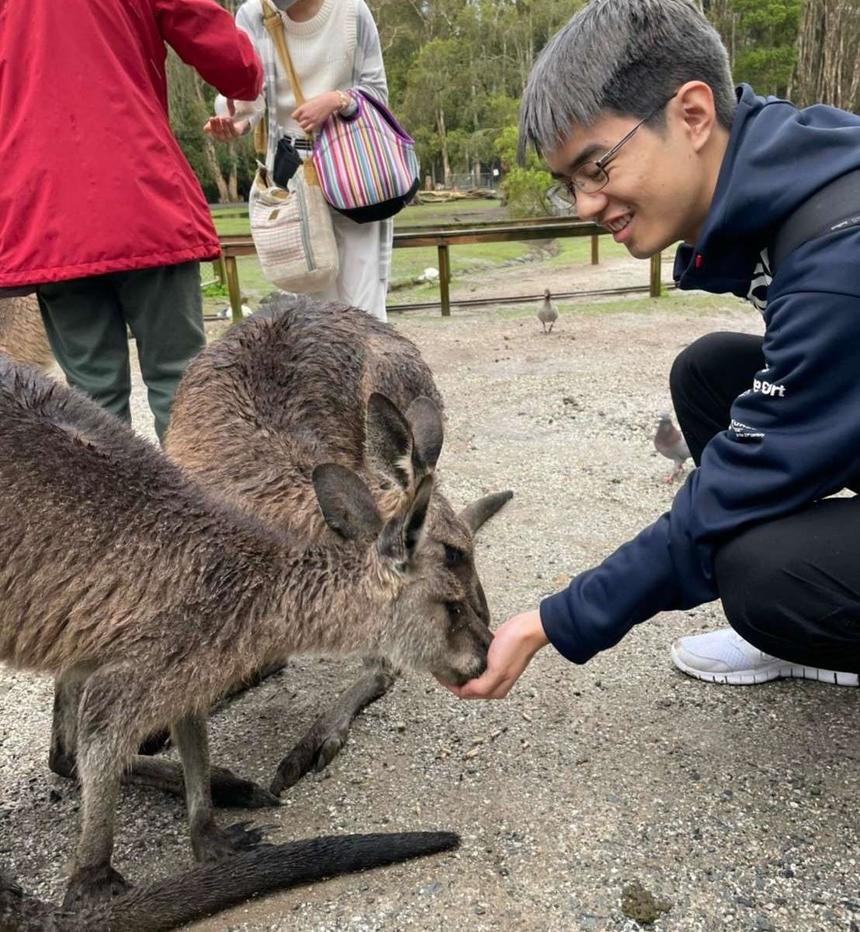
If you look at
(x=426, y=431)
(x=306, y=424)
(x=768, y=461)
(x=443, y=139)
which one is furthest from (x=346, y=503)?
(x=443, y=139)

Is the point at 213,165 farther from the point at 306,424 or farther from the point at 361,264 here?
the point at 306,424

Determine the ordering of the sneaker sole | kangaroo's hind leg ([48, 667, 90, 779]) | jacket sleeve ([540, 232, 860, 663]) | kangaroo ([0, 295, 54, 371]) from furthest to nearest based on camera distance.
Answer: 1. kangaroo ([0, 295, 54, 371])
2. the sneaker sole
3. kangaroo's hind leg ([48, 667, 90, 779])
4. jacket sleeve ([540, 232, 860, 663])

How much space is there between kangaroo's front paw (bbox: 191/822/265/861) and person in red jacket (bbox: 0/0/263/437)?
4.50ft

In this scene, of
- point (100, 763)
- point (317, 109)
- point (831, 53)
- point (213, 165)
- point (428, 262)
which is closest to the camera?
point (100, 763)

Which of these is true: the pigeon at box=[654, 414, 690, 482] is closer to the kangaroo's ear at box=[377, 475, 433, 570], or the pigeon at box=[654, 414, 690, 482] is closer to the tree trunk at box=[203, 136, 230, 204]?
the kangaroo's ear at box=[377, 475, 433, 570]

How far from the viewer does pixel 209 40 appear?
2.51 m

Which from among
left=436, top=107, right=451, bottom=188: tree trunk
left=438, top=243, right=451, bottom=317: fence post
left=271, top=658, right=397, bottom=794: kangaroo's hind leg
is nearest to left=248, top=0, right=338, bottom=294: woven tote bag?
left=271, top=658, right=397, bottom=794: kangaroo's hind leg

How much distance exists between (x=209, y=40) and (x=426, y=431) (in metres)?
1.34

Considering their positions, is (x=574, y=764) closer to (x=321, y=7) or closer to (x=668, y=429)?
(x=668, y=429)

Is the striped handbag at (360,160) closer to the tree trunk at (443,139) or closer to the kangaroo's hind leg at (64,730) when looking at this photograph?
the kangaroo's hind leg at (64,730)

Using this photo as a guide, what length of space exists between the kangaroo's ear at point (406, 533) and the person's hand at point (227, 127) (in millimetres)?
1915

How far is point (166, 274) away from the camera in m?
Answer: 2.55

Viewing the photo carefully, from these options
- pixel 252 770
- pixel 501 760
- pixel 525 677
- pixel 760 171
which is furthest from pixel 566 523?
pixel 760 171

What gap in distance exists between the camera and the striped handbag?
3.01m
